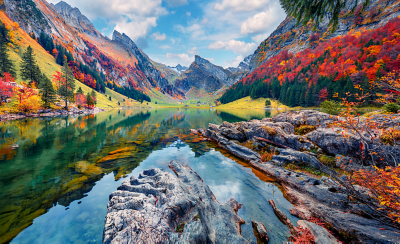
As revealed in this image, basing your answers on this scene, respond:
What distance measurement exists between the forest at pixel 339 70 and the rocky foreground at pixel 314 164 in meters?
45.4

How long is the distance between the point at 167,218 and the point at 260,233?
6174 millimetres

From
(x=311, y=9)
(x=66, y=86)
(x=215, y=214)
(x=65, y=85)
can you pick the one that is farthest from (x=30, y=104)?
(x=311, y=9)

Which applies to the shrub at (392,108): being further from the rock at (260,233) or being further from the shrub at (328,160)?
the rock at (260,233)

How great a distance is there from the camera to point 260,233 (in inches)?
366

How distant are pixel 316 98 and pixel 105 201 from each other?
120082 millimetres

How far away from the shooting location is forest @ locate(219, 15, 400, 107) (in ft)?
225

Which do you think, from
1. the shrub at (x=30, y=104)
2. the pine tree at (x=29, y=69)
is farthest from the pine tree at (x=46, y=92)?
the pine tree at (x=29, y=69)

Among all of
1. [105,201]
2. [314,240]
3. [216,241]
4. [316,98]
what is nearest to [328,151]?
[314,240]

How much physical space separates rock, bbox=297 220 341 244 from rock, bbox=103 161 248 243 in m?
4.16

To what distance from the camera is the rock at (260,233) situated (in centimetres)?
905

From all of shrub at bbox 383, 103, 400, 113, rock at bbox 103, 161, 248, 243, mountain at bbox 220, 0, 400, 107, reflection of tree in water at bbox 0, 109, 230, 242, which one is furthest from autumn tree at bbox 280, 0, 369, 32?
mountain at bbox 220, 0, 400, 107

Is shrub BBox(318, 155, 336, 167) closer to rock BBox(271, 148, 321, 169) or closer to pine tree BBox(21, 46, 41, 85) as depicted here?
rock BBox(271, 148, 321, 169)

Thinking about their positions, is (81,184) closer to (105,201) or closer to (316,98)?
(105,201)

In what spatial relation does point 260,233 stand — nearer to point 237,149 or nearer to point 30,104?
point 237,149
